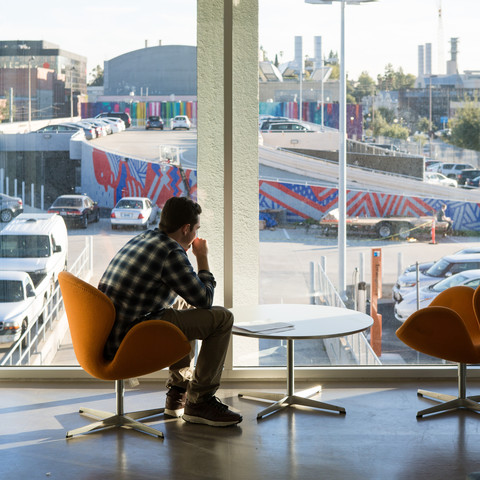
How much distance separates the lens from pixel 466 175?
16.4 feet

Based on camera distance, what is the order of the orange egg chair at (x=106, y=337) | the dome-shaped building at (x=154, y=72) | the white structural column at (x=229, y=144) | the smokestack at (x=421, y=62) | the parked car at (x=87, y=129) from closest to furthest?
1. the orange egg chair at (x=106, y=337)
2. the white structural column at (x=229, y=144)
3. the dome-shaped building at (x=154, y=72)
4. the smokestack at (x=421, y=62)
5. the parked car at (x=87, y=129)

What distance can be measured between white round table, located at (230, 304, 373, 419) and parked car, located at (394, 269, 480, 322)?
662 mm

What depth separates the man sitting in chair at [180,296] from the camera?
362 centimetres

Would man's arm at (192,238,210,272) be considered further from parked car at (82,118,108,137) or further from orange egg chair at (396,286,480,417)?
parked car at (82,118,108,137)

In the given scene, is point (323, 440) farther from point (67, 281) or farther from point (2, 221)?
point (2, 221)

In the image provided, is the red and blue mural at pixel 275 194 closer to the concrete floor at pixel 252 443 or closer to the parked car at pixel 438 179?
the parked car at pixel 438 179

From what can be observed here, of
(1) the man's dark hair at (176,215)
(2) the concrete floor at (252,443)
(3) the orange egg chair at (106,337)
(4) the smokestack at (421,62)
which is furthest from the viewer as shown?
(4) the smokestack at (421,62)

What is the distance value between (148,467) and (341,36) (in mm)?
3077

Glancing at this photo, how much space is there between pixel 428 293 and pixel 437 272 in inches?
6.4

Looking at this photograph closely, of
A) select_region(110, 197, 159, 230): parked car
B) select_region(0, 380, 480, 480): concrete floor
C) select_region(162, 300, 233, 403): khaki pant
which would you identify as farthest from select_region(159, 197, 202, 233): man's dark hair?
select_region(110, 197, 159, 230): parked car

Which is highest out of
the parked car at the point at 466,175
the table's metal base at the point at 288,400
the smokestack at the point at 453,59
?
the smokestack at the point at 453,59

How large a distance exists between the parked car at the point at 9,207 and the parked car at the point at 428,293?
8.60ft

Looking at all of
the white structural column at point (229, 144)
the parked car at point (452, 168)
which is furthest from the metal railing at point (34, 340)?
the parked car at point (452, 168)

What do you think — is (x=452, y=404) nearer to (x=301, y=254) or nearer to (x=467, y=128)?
(x=301, y=254)
